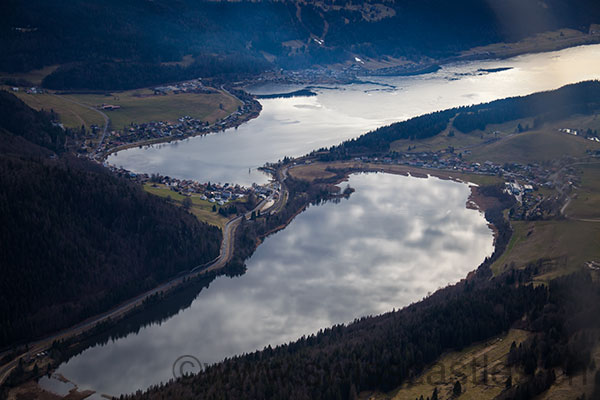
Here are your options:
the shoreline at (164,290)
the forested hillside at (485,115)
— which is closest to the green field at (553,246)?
the shoreline at (164,290)

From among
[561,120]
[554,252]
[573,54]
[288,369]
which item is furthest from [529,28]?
[288,369]

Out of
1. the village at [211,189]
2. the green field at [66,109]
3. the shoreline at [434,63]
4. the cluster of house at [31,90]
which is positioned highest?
the shoreline at [434,63]

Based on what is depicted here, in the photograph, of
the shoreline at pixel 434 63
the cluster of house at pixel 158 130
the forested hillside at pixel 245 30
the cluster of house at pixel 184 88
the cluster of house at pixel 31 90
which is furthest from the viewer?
the shoreline at pixel 434 63

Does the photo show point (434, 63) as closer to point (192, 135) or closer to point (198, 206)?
point (192, 135)

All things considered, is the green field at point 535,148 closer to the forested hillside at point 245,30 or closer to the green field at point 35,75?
the forested hillside at point 245,30

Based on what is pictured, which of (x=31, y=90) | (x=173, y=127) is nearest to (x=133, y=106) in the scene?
(x=173, y=127)

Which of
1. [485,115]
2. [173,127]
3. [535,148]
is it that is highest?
[485,115]

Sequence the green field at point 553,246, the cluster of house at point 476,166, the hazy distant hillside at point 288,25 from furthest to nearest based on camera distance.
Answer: the hazy distant hillside at point 288,25, the cluster of house at point 476,166, the green field at point 553,246
